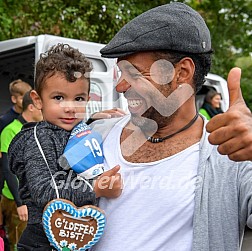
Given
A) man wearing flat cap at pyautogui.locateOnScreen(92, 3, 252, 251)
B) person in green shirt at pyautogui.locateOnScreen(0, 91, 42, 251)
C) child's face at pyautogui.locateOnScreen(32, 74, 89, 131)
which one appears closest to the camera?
man wearing flat cap at pyautogui.locateOnScreen(92, 3, 252, 251)

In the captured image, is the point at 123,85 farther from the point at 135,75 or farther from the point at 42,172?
the point at 42,172

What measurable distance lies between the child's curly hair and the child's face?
0.07 ft

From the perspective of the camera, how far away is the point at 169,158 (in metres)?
1.96

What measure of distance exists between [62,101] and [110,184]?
473 millimetres

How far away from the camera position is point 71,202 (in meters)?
2.05

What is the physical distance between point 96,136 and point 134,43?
0.43 meters

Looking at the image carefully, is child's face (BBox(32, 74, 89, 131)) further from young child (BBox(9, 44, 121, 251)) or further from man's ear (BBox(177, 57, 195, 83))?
man's ear (BBox(177, 57, 195, 83))

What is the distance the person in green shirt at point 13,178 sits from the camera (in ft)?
17.0

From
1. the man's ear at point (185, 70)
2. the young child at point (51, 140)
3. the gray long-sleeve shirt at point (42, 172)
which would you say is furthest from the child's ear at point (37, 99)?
the man's ear at point (185, 70)

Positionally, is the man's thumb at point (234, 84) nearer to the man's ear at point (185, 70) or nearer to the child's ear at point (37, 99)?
the man's ear at point (185, 70)

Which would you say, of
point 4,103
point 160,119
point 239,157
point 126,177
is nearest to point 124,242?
point 126,177

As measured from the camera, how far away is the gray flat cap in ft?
6.32

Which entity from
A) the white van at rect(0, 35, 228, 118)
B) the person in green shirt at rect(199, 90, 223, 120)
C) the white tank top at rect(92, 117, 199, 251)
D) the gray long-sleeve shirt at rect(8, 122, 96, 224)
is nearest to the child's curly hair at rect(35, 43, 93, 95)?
the gray long-sleeve shirt at rect(8, 122, 96, 224)

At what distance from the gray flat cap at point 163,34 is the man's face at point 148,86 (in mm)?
51
